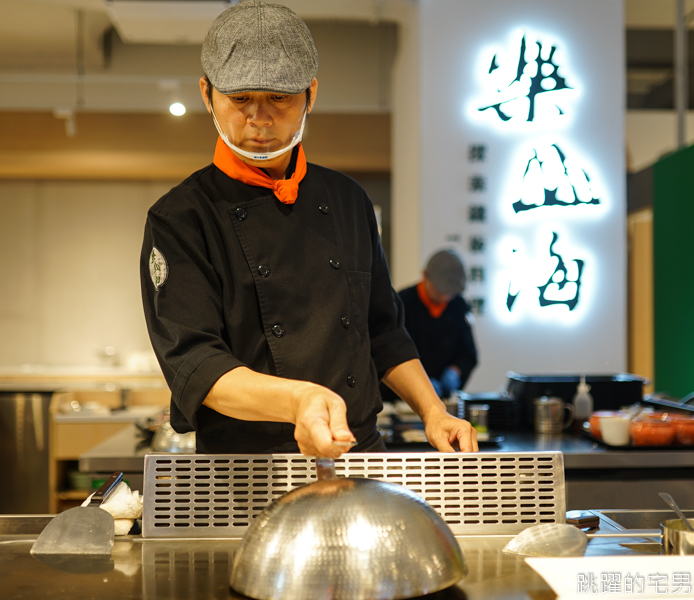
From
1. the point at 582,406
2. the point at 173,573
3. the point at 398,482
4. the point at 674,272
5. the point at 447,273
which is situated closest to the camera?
the point at 173,573

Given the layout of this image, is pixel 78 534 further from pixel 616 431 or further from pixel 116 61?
pixel 116 61

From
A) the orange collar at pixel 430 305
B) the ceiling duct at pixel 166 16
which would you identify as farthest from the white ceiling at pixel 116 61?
the orange collar at pixel 430 305

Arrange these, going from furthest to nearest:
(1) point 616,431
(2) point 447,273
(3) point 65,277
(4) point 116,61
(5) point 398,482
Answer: (3) point 65,277 < (4) point 116,61 < (2) point 447,273 < (1) point 616,431 < (5) point 398,482

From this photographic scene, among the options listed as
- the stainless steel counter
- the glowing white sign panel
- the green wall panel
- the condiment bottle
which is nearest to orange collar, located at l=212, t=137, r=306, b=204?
the stainless steel counter

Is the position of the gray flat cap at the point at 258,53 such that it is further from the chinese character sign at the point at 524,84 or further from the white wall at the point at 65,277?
the white wall at the point at 65,277

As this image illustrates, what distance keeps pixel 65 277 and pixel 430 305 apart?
11.7 feet

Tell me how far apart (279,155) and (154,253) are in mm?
239

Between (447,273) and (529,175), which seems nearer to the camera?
(447,273)

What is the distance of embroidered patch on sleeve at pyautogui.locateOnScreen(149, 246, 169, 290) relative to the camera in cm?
103

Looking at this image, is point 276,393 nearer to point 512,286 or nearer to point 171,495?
point 171,495

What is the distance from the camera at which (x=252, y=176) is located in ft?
3.77

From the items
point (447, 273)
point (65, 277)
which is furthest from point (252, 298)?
point (65, 277)

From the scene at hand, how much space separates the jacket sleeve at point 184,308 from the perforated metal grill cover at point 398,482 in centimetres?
10

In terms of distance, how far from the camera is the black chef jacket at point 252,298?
101cm
